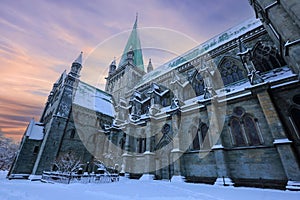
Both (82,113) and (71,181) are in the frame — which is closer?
(71,181)

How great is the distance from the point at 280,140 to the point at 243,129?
8.17 feet

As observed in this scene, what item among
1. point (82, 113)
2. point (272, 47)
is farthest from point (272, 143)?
point (82, 113)

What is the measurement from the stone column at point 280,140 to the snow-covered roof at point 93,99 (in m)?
27.8

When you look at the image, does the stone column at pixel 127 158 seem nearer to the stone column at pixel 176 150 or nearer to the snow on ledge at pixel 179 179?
the stone column at pixel 176 150

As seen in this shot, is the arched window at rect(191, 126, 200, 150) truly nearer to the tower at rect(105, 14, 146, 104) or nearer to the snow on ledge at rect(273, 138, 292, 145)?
the snow on ledge at rect(273, 138, 292, 145)

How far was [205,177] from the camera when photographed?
1153cm

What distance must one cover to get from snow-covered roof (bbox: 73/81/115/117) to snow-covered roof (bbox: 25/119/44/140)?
24.7ft

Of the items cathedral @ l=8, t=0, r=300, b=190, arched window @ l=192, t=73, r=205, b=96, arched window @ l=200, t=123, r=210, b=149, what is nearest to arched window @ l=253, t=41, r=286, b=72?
cathedral @ l=8, t=0, r=300, b=190

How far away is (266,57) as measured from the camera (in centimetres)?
1363

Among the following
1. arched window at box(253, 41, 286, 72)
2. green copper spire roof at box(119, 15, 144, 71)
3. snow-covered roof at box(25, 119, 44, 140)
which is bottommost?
snow-covered roof at box(25, 119, 44, 140)

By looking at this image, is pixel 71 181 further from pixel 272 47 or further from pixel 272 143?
pixel 272 47

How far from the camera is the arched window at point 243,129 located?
33.9 ft

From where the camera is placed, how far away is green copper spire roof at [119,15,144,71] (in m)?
42.9

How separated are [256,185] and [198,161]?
13.6 ft
